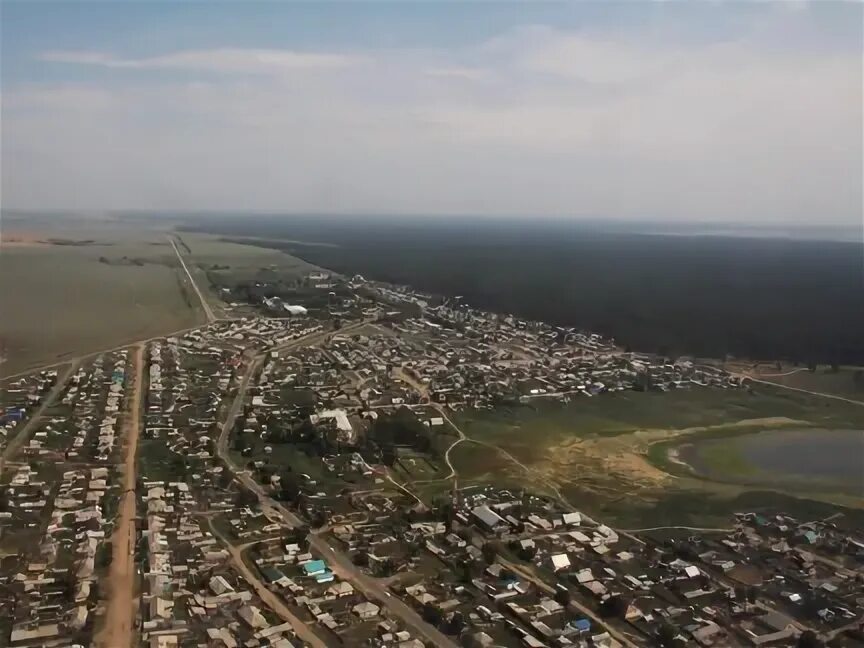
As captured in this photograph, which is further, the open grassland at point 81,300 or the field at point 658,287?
the field at point 658,287

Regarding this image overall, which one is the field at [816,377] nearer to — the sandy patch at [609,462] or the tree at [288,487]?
the sandy patch at [609,462]

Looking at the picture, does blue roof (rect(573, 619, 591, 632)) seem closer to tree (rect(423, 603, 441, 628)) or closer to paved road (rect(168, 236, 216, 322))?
tree (rect(423, 603, 441, 628))

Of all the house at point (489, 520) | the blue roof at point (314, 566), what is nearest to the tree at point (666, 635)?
the house at point (489, 520)

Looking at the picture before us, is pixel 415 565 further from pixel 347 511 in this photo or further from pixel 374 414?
pixel 374 414

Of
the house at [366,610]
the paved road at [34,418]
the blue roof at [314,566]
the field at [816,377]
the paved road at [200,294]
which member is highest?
the paved road at [200,294]

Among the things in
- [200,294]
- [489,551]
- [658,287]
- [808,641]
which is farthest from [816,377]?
[200,294]

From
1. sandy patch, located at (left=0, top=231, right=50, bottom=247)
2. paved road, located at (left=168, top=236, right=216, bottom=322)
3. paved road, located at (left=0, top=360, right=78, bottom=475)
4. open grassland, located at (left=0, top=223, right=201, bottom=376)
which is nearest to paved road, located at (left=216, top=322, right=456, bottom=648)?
paved road, located at (left=0, top=360, right=78, bottom=475)
